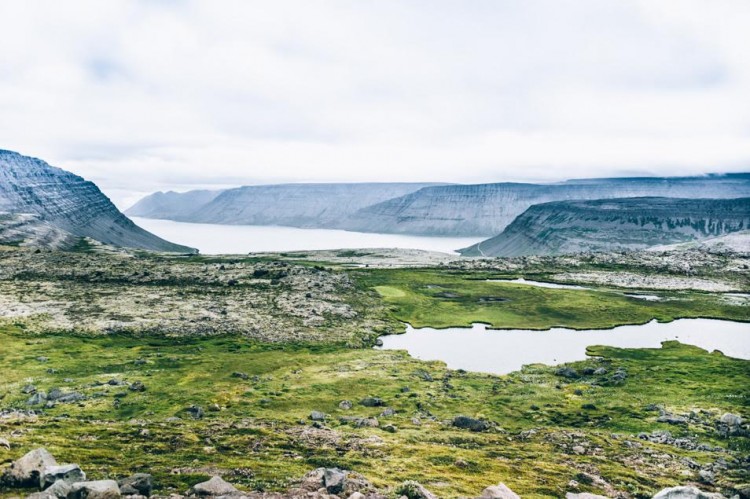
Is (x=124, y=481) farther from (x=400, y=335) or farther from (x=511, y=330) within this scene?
(x=511, y=330)

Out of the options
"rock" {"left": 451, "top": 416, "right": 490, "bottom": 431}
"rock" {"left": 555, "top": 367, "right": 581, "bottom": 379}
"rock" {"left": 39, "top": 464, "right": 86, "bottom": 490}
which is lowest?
"rock" {"left": 555, "top": 367, "right": 581, "bottom": 379}

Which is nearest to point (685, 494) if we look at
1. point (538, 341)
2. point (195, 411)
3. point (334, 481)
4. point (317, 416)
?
point (334, 481)

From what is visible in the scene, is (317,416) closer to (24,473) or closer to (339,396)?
(339,396)

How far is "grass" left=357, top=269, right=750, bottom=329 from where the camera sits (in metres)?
90.5

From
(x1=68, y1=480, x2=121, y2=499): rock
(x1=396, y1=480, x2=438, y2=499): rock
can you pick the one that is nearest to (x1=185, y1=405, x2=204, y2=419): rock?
(x1=68, y1=480, x2=121, y2=499): rock

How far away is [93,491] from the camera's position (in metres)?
19.9

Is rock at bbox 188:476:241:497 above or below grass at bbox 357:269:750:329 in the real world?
above

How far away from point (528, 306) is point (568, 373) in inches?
1855

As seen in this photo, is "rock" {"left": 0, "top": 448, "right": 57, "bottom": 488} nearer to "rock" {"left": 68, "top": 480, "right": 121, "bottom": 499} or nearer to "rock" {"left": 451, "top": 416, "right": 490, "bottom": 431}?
"rock" {"left": 68, "top": 480, "right": 121, "bottom": 499}

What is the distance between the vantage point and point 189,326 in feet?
250

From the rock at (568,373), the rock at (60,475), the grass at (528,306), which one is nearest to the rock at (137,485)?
the rock at (60,475)

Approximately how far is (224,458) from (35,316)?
66218mm

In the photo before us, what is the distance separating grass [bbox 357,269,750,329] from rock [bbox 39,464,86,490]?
68129 millimetres

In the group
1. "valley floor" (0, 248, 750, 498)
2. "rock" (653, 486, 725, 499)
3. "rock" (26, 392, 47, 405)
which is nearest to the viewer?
"rock" (653, 486, 725, 499)
